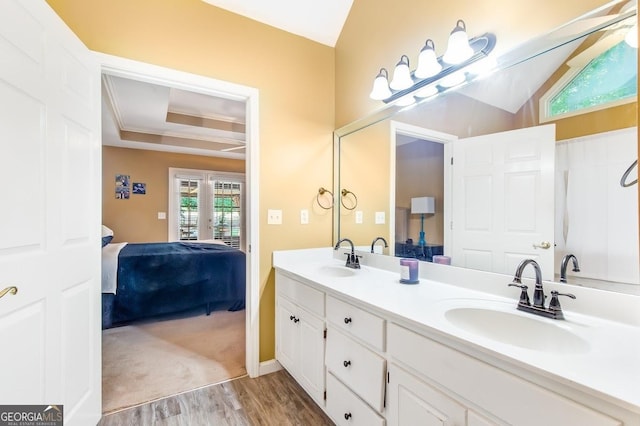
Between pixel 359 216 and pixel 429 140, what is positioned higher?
pixel 429 140

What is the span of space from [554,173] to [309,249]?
162 centimetres

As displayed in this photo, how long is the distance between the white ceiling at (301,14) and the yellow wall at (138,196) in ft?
14.0

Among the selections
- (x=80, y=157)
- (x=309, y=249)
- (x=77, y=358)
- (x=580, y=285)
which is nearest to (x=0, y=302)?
(x=77, y=358)

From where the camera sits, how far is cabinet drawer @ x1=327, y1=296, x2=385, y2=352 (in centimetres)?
120

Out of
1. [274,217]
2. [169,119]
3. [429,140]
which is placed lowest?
[274,217]

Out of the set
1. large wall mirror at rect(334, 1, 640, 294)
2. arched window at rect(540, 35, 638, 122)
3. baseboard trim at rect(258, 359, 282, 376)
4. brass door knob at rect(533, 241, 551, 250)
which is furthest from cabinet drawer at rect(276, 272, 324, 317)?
arched window at rect(540, 35, 638, 122)

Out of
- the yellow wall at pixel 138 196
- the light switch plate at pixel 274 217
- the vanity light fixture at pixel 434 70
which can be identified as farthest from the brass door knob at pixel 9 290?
the yellow wall at pixel 138 196

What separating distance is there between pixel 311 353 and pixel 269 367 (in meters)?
0.65

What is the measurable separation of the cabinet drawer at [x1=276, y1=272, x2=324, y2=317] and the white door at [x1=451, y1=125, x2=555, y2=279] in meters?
0.77

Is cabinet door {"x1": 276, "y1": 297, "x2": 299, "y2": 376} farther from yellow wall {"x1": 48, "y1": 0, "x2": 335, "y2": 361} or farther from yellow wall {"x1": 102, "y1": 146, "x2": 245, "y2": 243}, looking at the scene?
yellow wall {"x1": 102, "y1": 146, "x2": 245, "y2": 243}

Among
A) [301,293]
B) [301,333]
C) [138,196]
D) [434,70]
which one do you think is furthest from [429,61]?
[138,196]

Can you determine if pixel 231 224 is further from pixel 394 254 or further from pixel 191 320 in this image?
pixel 394 254

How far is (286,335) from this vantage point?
2.01m

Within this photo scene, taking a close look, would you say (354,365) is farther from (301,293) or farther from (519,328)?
(519,328)
